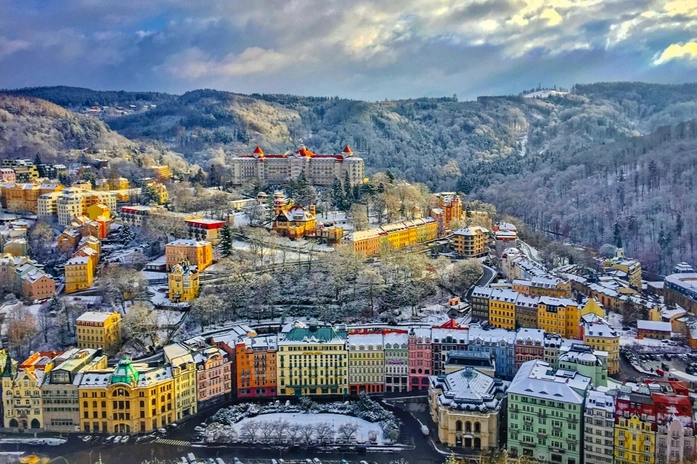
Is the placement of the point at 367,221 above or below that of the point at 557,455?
above

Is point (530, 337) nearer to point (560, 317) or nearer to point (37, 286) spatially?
point (560, 317)

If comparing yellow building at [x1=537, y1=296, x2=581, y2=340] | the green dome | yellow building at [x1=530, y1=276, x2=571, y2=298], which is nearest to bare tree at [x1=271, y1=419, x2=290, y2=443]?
the green dome

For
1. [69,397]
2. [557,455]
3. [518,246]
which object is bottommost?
[557,455]

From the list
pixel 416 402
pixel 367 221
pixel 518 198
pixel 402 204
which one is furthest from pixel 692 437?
pixel 518 198

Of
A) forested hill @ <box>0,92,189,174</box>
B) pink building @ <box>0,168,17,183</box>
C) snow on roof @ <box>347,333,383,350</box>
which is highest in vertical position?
forested hill @ <box>0,92,189,174</box>

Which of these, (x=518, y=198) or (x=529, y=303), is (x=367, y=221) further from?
(x=518, y=198)

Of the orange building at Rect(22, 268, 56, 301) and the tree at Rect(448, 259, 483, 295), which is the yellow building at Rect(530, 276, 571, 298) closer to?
the tree at Rect(448, 259, 483, 295)
